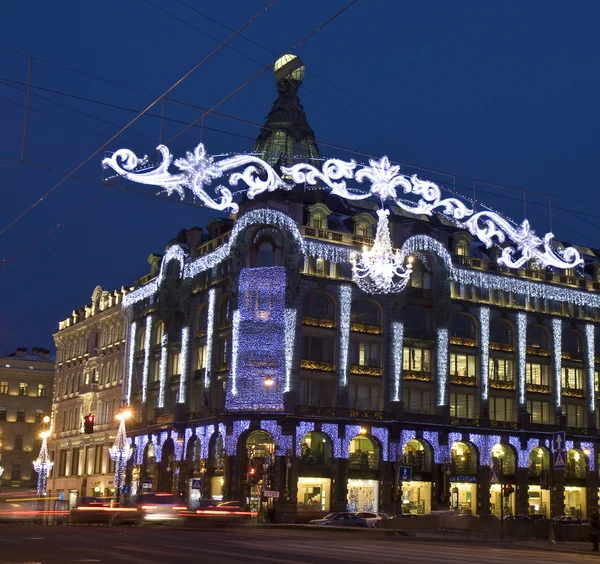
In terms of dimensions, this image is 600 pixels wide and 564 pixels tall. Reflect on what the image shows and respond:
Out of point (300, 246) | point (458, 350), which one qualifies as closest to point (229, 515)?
point (300, 246)

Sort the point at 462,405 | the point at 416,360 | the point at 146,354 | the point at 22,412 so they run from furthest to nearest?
the point at 22,412 → the point at 146,354 → the point at 462,405 → the point at 416,360

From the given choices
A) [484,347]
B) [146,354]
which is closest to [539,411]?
[484,347]

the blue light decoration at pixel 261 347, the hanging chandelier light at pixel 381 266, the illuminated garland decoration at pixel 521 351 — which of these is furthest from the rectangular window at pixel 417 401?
the blue light decoration at pixel 261 347

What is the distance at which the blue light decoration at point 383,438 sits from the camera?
73938 mm

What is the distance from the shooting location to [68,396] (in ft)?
351

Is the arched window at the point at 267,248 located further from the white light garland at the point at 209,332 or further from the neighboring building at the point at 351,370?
the white light garland at the point at 209,332

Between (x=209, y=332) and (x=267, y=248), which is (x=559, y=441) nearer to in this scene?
(x=267, y=248)

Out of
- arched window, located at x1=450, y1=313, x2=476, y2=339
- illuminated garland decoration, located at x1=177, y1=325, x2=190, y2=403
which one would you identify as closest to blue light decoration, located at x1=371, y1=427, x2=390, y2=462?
arched window, located at x1=450, y1=313, x2=476, y2=339

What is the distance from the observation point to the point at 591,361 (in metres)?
87.2

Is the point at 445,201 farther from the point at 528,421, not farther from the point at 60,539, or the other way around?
the point at 60,539

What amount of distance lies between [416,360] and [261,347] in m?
13.8

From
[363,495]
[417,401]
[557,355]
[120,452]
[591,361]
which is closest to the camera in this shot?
[363,495]

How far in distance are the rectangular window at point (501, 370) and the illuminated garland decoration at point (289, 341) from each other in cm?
1969

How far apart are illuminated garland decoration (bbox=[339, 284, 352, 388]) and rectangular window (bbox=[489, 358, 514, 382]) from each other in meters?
15.1
